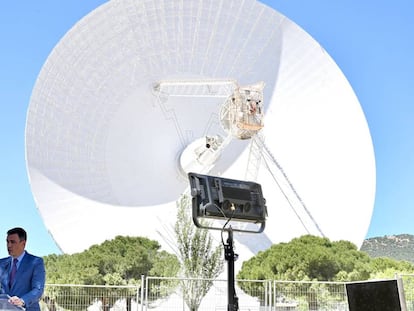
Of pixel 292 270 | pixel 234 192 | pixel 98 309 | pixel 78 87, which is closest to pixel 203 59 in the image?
pixel 78 87

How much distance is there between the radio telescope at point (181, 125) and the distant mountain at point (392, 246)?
78693 mm

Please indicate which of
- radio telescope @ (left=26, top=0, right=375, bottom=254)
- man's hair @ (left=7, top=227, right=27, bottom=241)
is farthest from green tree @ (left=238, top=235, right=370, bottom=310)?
man's hair @ (left=7, top=227, right=27, bottom=241)

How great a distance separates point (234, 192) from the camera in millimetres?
6035

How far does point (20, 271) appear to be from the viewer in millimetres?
5211

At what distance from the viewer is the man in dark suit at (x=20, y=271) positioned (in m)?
5.14

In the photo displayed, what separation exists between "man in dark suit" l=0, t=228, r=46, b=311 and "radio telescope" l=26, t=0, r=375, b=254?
19474 mm

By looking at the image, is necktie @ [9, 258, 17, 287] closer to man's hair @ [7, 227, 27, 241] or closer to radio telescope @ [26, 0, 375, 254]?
man's hair @ [7, 227, 27, 241]

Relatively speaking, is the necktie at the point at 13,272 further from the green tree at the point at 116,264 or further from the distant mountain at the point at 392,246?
the distant mountain at the point at 392,246

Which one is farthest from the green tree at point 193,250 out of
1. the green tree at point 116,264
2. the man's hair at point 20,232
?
the man's hair at point 20,232

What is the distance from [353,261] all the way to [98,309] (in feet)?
45.8

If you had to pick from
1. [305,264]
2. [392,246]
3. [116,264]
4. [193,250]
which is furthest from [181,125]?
[392,246]

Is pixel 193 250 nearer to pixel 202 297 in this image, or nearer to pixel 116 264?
pixel 116 264

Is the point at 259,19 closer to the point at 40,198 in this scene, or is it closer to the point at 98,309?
the point at 40,198

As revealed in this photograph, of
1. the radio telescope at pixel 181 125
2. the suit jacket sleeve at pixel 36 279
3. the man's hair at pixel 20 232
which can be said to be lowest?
the suit jacket sleeve at pixel 36 279
